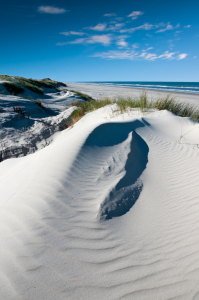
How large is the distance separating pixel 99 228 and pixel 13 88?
12698 mm

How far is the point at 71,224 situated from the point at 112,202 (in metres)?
0.61

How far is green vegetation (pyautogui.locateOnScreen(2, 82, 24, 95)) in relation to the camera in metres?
11.6

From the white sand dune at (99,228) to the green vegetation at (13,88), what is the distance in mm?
10535

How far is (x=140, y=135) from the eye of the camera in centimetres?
457

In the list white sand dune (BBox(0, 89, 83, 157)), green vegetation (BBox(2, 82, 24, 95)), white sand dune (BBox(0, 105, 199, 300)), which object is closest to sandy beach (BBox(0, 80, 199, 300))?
white sand dune (BBox(0, 105, 199, 300))

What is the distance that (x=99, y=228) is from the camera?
6.12 ft

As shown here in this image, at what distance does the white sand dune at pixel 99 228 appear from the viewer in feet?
4.56

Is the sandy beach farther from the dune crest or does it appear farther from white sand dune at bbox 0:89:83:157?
white sand dune at bbox 0:89:83:157

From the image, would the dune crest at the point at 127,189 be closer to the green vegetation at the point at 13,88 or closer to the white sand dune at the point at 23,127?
the white sand dune at the point at 23,127

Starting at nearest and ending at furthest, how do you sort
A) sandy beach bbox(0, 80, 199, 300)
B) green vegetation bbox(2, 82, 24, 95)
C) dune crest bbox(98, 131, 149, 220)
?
1. sandy beach bbox(0, 80, 199, 300)
2. dune crest bbox(98, 131, 149, 220)
3. green vegetation bbox(2, 82, 24, 95)

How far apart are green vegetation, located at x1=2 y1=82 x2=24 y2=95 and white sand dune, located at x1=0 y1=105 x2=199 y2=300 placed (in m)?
10.5

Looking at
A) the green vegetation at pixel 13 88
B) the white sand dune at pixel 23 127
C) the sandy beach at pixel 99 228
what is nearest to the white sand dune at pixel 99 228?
the sandy beach at pixel 99 228

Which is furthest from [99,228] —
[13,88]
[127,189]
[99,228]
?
[13,88]

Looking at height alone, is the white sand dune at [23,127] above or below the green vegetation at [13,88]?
below
